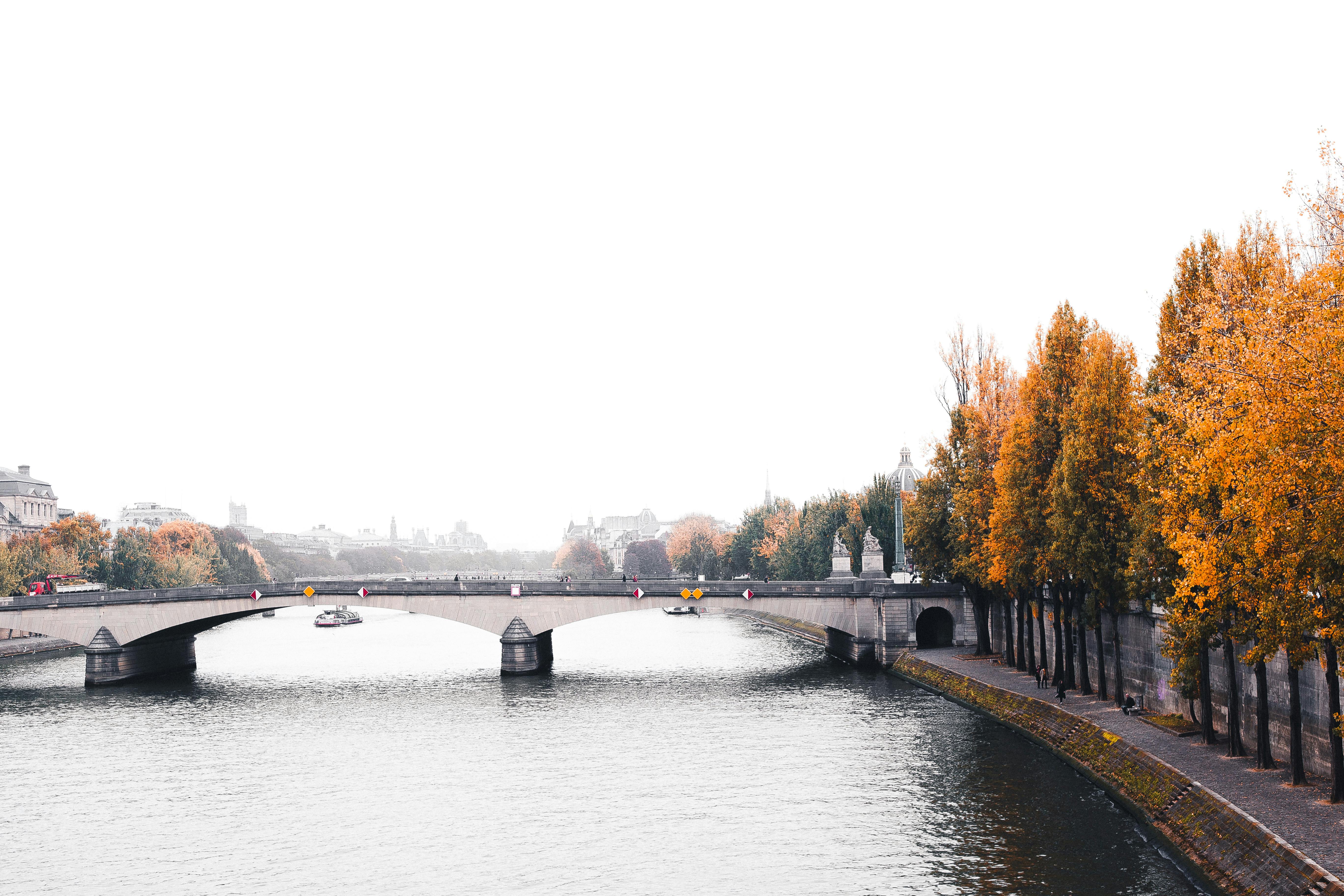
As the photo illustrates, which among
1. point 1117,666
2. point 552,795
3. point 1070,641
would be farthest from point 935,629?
point 552,795

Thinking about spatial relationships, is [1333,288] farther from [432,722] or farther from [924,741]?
[432,722]

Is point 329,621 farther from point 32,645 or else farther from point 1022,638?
point 1022,638

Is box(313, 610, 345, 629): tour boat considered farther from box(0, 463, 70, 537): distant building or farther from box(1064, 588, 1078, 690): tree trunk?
box(1064, 588, 1078, 690): tree trunk

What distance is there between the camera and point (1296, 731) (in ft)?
100

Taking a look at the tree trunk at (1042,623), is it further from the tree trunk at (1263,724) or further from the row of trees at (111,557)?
the row of trees at (111,557)

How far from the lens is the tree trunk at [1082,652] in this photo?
4775 cm

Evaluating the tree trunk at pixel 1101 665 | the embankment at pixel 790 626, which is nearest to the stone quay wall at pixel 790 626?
the embankment at pixel 790 626

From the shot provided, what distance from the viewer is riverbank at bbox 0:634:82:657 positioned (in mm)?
96438

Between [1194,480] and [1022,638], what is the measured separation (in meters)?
34.0

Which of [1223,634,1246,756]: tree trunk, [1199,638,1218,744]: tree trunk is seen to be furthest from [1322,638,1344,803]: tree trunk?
[1199,638,1218,744]: tree trunk

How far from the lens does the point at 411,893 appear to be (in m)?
30.5

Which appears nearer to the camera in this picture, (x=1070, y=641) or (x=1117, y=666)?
(x=1117, y=666)

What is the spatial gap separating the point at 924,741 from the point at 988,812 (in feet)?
38.8

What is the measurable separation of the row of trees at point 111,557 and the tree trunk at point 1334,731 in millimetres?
105957
